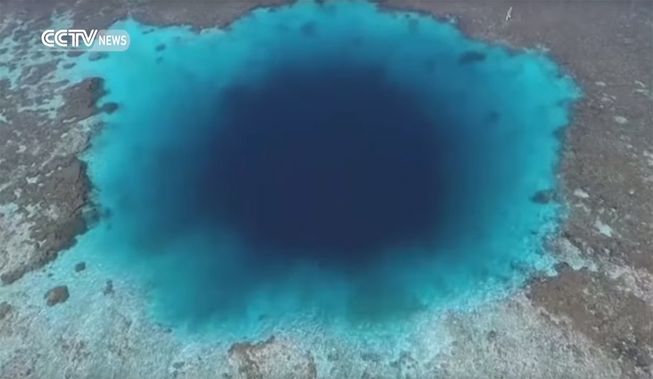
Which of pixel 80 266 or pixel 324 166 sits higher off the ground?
pixel 324 166

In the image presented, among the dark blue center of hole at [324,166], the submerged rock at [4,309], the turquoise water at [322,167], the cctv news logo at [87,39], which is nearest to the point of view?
the submerged rock at [4,309]

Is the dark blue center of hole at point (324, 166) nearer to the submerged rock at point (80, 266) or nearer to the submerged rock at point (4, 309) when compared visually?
the submerged rock at point (80, 266)

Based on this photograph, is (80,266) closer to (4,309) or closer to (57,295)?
(57,295)

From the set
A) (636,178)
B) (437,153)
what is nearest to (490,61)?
(437,153)

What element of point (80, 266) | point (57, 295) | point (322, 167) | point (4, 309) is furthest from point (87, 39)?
point (4, 309)

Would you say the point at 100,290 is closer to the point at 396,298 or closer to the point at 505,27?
the point at 396,298

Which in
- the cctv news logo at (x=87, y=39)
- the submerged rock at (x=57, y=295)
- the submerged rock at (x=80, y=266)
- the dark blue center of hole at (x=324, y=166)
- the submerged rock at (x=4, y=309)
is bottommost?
the submerged rock at (x=4, y=309)

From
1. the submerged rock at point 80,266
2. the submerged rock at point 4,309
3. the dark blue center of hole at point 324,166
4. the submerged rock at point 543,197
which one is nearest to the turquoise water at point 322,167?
the dark blue center of hole at point 324,166
